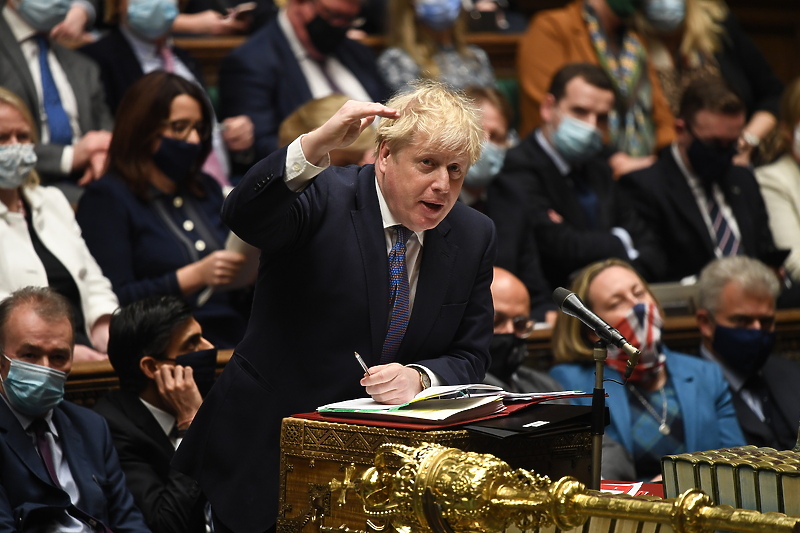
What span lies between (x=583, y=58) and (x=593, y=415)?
163 inches

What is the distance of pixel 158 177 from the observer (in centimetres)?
440

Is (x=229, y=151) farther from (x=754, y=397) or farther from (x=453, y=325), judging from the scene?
(x=453, y=325)

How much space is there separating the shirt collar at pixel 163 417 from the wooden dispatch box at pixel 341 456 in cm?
115

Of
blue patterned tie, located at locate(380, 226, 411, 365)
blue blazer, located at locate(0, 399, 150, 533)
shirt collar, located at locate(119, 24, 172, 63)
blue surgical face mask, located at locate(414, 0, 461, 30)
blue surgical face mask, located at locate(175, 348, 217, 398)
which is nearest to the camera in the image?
blue patterned tie, located at locate(380, 226, 411, 365)

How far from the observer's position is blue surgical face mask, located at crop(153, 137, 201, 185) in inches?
170

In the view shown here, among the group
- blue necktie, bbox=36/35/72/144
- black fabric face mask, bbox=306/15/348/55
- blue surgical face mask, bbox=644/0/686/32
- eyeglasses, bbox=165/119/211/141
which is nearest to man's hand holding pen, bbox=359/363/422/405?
eyeglasses, bbox=165/119/211/141

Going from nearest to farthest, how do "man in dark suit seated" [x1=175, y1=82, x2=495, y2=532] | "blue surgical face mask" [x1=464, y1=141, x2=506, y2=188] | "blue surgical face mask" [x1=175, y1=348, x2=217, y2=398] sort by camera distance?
A: "man in dark suit seated" [x1=175, y1=82, x2=495, y2=532] < "blue surgical face mask" [x1=175, y1=348, x2=217, y2=398] < "blue surgical face mask" [x1=464, y1=141, x2=506, y2=188]

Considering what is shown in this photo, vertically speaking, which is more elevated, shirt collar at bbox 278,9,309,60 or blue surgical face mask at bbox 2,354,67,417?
blue surgical face mask at bbox 2,354,67,417

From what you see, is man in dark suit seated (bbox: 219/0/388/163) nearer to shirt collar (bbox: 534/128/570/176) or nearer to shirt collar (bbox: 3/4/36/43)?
shirt collar (bbox: 534/128/570/176)

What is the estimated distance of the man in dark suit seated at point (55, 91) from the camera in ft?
15.3

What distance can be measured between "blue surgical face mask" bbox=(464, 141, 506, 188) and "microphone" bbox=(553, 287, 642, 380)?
2.51 meters

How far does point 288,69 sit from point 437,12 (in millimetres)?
903

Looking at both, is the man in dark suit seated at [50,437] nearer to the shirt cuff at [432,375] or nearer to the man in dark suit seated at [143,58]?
the shirt cuff at [432,375]

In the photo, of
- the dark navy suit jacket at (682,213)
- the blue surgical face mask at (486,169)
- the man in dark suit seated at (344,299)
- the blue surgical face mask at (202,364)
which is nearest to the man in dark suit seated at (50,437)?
the blue surgical face mask at (202,364)
